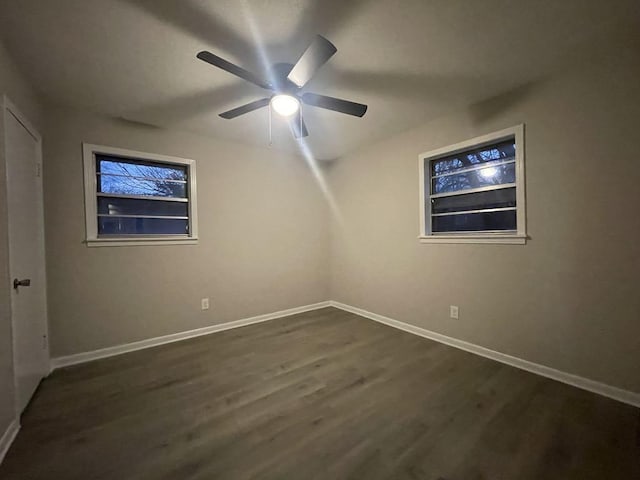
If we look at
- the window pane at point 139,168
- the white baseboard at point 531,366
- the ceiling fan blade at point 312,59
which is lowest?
the white baseboard at point 531,366

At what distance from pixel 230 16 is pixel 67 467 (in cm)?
261

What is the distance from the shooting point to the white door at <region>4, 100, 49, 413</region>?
5.78 ft

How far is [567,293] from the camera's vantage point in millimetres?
2160

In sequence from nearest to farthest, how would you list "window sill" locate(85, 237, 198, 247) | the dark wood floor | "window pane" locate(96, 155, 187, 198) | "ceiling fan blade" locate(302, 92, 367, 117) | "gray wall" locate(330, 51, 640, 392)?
the dark wood floor
"gray wall" locate(330, 51, 640, 392)
"ceiling fan blade" locate(302, 92, 367, 117)
"window sill" locate(85, 237, 198, 247)
"window pane" locate(96, 155, 187, 198)

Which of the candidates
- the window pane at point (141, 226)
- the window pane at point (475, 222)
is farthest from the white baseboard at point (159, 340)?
the window pane at point (475, 222)

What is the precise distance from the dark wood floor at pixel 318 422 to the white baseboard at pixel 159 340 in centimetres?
12

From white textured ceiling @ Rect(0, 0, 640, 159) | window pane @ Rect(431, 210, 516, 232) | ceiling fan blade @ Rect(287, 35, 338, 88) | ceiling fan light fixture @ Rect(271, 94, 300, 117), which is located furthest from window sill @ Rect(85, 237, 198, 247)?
window pane @ Rect(431, 210, 516, 232)

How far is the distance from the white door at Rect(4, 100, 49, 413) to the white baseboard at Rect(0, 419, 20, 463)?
139mm

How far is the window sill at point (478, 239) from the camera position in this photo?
243cm

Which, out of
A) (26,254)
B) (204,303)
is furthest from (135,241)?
(204,303)

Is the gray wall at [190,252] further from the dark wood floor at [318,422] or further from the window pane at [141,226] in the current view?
the dark wood floor at [318,422]

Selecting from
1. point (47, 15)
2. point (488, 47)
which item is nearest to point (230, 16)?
point (47, 15)

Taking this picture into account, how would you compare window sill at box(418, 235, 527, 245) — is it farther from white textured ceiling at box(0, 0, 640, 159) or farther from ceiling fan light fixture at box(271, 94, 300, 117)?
ceiling fan light fixture at box(271, 94, 300, 117)

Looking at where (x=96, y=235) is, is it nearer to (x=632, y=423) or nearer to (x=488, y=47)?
(x=488, y=47)
